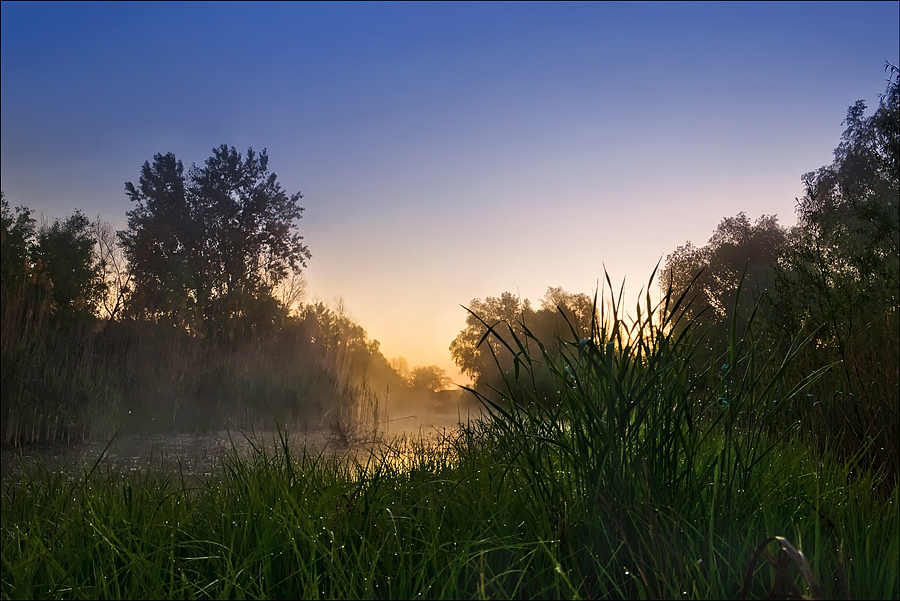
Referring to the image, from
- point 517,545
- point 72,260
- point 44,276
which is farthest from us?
point 72,260

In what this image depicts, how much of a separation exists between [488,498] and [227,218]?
48.8 ft

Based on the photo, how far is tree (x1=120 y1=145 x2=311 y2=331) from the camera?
13.1m

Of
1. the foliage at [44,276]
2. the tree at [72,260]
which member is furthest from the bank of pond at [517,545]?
the tree at [72,260]

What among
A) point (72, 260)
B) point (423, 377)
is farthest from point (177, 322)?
point (423, 377)

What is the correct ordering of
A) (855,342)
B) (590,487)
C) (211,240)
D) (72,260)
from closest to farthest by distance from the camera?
(590,487) < (855,342) < (72,260) < (211,240)

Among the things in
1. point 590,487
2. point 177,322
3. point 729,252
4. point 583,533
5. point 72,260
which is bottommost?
point 583,533

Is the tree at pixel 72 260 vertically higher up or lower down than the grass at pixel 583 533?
higher up

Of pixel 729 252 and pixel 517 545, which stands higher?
pixel 729 252

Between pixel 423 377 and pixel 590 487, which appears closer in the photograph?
pixel 590 487

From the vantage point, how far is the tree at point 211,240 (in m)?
13.1

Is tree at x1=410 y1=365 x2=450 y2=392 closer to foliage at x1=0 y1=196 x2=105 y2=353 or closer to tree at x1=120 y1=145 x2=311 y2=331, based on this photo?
tree at x1=120 y1=145 x2=311 y2=331

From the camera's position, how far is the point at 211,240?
15031mm

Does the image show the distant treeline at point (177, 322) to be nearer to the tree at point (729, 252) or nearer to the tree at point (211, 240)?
the tree at point (211, 240)

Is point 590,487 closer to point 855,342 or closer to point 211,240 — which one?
point 855,342
